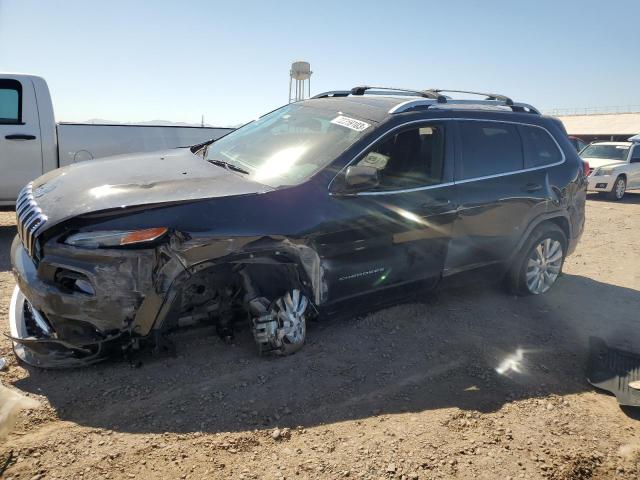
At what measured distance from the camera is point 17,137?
634 centimetres

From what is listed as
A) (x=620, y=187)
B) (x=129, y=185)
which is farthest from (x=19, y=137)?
(x=620, y=187)

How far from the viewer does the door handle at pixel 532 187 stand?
4711 millimetres

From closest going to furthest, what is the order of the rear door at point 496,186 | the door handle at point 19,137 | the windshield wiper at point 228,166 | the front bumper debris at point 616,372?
1. the front bumper debris at point 616,372
2. the windshield wiper at point 228,166
3. the rear door at point 496,186
4. the door handle at point 19,137

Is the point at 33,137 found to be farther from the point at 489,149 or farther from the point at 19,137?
the point at 489,149

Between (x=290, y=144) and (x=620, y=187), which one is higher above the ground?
(x=290, y=144)

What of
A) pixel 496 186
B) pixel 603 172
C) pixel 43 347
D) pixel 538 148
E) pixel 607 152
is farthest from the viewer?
pixel 607 152

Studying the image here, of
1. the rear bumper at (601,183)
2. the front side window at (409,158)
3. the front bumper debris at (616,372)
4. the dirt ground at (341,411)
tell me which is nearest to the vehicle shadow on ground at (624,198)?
the rear bumper at (601,183)

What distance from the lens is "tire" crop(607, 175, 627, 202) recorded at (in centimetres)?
1494

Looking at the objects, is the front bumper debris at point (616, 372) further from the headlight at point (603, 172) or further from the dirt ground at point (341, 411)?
the headlight at point (603, 172)

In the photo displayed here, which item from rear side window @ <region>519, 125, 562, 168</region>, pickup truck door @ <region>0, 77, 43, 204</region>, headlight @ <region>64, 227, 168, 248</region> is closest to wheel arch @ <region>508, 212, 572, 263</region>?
rear side window @ <region>519, 125, 562, 168</region>

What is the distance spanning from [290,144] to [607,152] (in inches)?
618

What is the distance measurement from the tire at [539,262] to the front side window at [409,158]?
1486mm

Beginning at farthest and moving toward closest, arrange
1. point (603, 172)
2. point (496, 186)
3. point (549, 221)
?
point (603, 172) < point (549, 221) < point (496, 186)

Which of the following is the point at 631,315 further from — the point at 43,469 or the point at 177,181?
the point at 43,469
